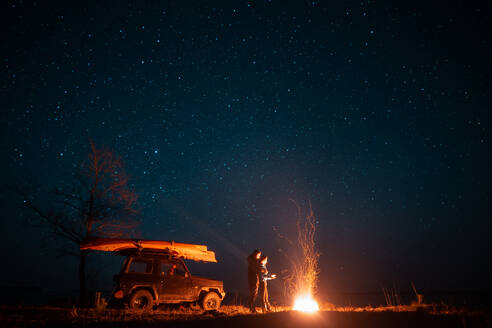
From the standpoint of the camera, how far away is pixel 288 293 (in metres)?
→ 13.0

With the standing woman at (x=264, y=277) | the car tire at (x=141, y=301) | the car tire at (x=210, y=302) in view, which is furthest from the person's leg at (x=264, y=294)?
the car tire at (x=141, y=301)

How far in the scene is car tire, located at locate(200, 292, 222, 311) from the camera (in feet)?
38.3

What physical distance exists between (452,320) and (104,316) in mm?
9033

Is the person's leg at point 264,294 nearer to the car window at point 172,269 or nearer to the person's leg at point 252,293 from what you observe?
the person's leg at point 252,293

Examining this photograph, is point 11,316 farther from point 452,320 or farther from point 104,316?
point 452,320

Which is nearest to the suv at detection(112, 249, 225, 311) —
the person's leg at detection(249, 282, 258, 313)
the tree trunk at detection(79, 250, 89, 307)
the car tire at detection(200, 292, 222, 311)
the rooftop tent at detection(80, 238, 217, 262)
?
the car tire at detection(200, 292, 222, 311)

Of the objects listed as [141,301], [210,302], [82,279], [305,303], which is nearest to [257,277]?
[210,302]

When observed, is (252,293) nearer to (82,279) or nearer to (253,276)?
(253,276)

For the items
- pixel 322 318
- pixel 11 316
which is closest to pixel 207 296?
pixel 322 318

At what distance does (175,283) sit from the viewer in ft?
37.2

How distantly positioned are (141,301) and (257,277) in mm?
3936

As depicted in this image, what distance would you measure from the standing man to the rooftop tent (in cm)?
281

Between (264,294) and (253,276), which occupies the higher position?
(253,276)

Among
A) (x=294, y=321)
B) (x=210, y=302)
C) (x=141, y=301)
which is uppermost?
(x=141, y=301)
